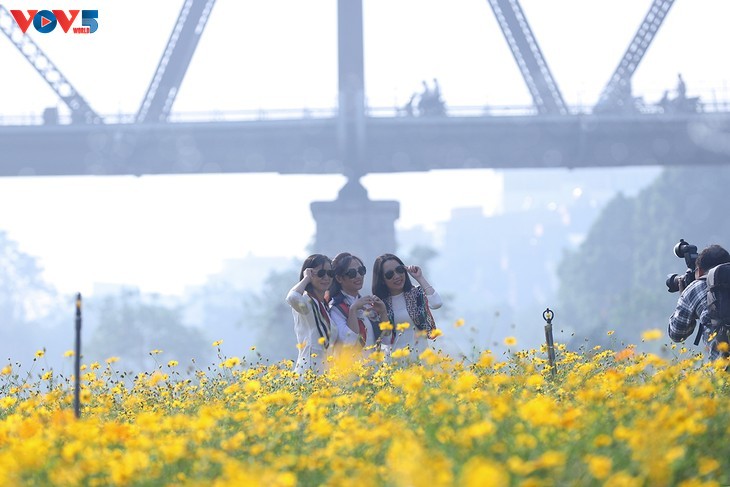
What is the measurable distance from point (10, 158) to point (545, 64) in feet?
54.9

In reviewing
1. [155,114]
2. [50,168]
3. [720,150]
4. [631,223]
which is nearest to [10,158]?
[50,168]

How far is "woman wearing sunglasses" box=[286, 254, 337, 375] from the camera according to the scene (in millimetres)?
7461

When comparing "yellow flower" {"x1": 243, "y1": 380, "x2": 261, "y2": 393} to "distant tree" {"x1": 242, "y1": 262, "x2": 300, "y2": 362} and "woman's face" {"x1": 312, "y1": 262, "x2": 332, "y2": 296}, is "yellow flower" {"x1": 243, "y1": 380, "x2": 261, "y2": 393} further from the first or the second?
"distant tree" {"x1": 242, "y1": 262, "x2": 300, "y2": 362}

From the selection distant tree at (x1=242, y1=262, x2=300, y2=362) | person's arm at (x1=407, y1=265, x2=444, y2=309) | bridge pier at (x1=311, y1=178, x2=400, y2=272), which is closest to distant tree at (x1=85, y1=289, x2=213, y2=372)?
distant tree at (x1=242, y1=262, x2=300, y2=362)

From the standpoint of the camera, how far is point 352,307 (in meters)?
7.35

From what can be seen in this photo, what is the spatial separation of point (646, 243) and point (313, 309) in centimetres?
5767

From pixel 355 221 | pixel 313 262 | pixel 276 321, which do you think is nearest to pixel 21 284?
pixel 276 321

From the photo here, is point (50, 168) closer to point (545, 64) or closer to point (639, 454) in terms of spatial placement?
point (545, 64)

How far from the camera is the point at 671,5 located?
129ft

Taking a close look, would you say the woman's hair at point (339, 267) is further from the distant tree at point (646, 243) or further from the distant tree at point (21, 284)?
the distant tree at point (21, 284)

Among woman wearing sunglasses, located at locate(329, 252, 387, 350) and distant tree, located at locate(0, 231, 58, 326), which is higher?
distant tree, located at locate(0, 231, 58, 326)

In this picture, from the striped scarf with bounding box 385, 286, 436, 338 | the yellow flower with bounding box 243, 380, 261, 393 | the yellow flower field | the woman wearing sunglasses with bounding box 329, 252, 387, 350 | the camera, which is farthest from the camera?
the striped scarf with bounding box 385, 286, 436, 338

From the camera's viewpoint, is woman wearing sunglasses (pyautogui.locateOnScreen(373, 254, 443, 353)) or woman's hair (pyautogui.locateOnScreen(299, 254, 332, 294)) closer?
woman wearing sunglasses (pyautogui.locateOnScreen(373, 254, 443, 353))

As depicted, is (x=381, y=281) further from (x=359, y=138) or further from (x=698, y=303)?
(x=359, y=138)
